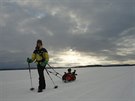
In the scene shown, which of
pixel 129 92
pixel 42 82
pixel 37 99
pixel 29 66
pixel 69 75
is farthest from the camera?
pixel 69 75

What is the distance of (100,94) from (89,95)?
365mm

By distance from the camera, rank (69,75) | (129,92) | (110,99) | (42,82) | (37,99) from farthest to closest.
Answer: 1. (69,75)
2. (42,82)
3. (129,92)
4. (37,99)
5. (110,99)

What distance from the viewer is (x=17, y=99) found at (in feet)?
26.5

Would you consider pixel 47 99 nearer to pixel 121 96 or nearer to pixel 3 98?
pixel 3 98

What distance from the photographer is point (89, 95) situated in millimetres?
7984

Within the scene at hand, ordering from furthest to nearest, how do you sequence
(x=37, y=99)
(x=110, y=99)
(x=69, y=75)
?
(x=69, y=75), (x=37, y=99), (x=110, y=99)

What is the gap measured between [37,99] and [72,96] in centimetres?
101

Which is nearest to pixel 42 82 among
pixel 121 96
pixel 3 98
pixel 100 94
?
pixel 3 98

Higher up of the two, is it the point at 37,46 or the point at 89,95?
the point at 37,46

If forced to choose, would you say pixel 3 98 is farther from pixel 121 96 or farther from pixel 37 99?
pixel 121 96

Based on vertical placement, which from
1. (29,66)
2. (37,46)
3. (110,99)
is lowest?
(110,99)

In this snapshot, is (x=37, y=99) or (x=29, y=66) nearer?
(x=37, y=99)

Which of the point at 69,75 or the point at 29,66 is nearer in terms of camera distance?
the point at 29,66

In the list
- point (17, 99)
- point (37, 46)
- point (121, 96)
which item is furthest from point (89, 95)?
point (37, 46)
